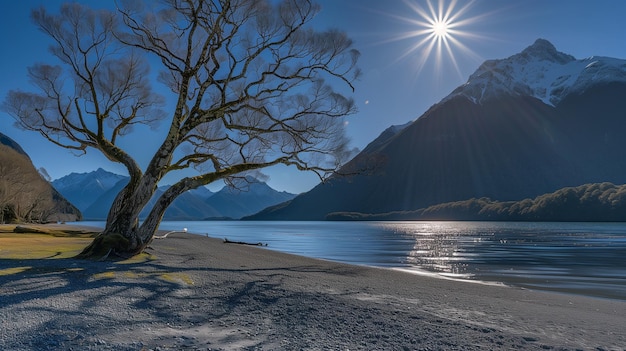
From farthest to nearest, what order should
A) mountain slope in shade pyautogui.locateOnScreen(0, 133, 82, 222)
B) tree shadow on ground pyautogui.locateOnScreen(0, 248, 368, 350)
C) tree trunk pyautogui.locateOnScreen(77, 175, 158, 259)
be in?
mountain slope in shade pyautogui.locateOnScreen(0, 133, 82, 222) → tree trunk pyautogui.locateOnScreen(77, 175, 158, 259) → tree shadow on ground pyautogui.locateOnScreen(0, 248, 368, 350)

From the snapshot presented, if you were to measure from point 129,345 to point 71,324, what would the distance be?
63.1 inches

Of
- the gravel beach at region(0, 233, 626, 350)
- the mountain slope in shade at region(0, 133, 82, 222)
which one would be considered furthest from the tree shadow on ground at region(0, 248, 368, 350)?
the mountain slope in shade at region(0, 133, 82, 222)

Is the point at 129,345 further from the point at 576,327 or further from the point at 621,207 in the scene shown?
the point at 621,207

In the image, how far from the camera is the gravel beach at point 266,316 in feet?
21.6

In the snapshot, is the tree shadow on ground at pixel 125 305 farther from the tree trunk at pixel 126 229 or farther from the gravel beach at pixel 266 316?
the tree trunk at pixel 126 229

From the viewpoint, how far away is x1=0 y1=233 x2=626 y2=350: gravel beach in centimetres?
659

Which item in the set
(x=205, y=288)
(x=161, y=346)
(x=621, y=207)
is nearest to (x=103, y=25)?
(x=205, y=288)

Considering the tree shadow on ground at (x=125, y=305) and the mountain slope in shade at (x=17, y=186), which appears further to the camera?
the mountain slope in shade at (x=17, y=186)

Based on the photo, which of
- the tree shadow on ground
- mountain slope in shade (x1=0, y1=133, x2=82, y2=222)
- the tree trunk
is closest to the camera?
the tree shadow on ground

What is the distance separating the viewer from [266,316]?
8289 mm

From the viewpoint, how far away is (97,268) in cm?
1340

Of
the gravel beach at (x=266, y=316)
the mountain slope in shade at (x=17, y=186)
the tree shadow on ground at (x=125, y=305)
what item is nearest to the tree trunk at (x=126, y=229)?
the tree shadow on ground at (x=125, y=305)

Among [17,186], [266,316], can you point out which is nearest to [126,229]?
[266,316]

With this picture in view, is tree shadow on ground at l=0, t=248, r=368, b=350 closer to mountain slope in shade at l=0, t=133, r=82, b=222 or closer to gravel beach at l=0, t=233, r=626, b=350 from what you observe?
gravel beach at l=0, t=233, r=626, b=350
